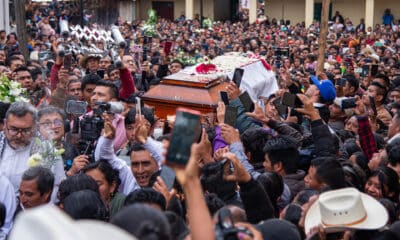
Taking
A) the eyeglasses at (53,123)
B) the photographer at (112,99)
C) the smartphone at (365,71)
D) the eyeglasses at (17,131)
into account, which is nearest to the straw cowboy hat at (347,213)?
the eyeglasses at (17,131)

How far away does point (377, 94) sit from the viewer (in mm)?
8367

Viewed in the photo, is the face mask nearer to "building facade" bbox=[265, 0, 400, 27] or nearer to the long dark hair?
the long dark hair

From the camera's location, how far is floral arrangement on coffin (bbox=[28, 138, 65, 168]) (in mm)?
5117

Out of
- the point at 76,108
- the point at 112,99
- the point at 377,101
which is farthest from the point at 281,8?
the point at 76,108

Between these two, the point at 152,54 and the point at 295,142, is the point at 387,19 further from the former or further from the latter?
the point at 295,142

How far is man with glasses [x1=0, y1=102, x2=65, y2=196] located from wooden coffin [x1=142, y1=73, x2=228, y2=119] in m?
3.19

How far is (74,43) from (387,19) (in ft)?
64.4

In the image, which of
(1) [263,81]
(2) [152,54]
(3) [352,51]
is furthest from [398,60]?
(1) [263,81]

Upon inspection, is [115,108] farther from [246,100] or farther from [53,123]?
[246,100]

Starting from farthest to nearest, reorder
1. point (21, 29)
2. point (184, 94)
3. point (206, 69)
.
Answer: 1. point (21, 29)
2. point (206, 69)
3. point (184, 94)

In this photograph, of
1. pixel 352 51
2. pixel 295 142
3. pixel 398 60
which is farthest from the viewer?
pixel 352 51

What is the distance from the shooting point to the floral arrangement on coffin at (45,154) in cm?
512

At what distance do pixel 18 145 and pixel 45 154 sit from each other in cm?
23

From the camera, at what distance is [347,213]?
3828 millimetres
